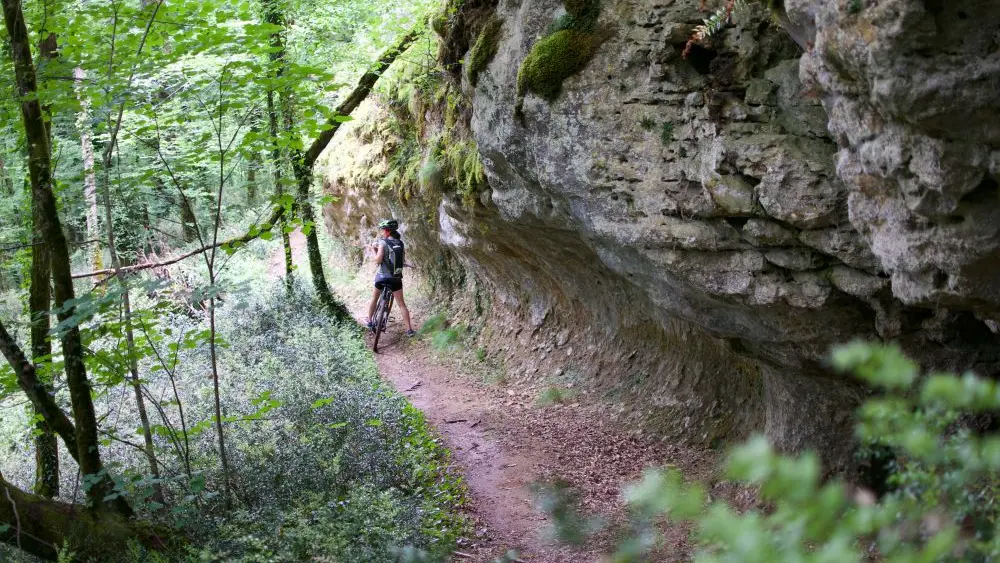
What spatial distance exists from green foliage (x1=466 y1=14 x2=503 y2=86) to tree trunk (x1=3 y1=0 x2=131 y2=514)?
13.7ft

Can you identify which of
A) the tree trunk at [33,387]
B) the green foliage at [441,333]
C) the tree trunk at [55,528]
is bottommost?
the green foliage at [441,333]

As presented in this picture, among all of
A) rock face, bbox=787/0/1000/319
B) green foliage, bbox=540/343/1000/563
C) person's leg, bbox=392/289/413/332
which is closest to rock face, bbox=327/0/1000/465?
rock face, bbox=787/0/1000/319

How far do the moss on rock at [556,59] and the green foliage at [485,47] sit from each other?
1070 millimetres

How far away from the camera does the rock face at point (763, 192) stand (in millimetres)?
3504

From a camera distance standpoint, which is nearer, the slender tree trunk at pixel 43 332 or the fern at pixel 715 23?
the fern at pixel 715 23

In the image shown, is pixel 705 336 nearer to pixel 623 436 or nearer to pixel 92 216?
pixel 623 436

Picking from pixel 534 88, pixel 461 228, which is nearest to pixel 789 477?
pixel 534 88

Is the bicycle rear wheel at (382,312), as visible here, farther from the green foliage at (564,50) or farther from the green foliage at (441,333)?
the green foliage at (564,50)

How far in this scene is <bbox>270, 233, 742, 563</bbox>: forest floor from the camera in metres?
6.56

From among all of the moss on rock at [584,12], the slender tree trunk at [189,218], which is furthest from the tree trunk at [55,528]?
the moss on rock at [584,12]

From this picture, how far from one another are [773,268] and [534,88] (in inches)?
109

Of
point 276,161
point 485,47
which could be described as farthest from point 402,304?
point 485,47

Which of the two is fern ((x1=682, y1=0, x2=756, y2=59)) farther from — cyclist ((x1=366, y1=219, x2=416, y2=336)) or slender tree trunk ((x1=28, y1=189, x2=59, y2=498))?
cyclist ((x1=366, y1=219, x2=416, y2=336))

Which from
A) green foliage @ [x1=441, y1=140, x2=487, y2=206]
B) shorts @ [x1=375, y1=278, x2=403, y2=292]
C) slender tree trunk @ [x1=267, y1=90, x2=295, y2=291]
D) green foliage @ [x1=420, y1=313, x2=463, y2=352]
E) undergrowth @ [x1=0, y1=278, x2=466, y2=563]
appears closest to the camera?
undergrowth @ [x1=0, y1=278, x2=466, y2=563]
